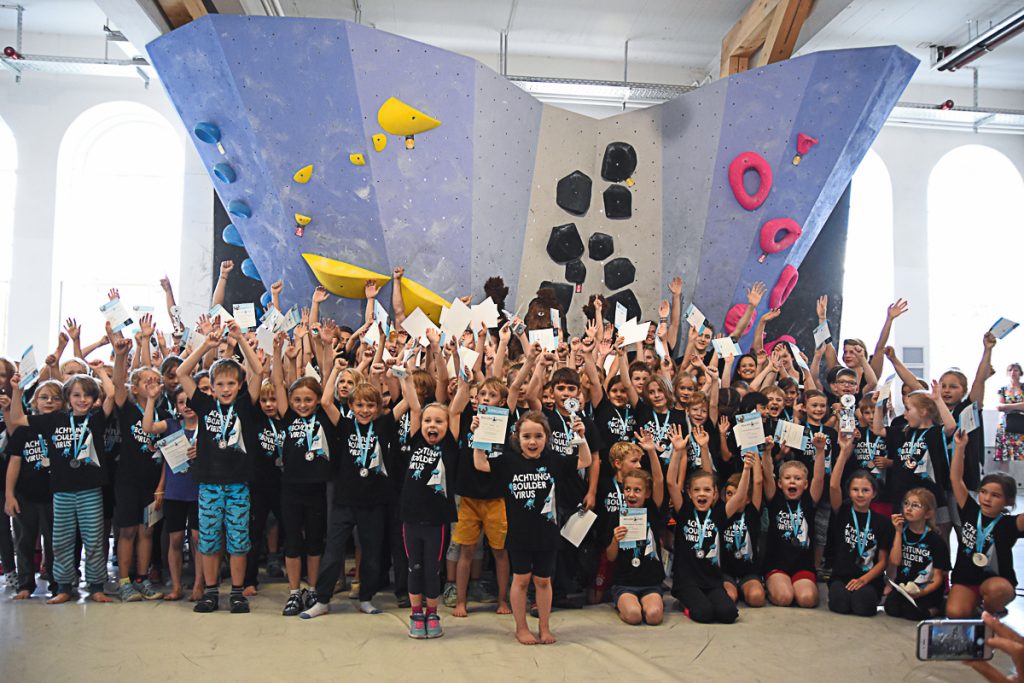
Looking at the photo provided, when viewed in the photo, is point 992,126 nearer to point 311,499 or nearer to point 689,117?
point 689,117

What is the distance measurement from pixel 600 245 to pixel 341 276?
8.19ft

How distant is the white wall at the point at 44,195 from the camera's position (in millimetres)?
9219

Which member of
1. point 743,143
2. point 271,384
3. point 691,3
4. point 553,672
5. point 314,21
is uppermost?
point 691,3

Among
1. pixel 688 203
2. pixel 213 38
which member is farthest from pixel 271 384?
pixel 688 203

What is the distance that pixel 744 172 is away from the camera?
7273 millimetres

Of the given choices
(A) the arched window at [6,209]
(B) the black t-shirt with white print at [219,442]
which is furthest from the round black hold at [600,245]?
(A) the arched window at [6,209]

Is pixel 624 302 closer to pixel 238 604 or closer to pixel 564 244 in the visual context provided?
pixel 564 244

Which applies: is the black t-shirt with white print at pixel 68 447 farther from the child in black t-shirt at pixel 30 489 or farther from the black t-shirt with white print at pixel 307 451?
the black t-shirt with white print at pixel 307 451

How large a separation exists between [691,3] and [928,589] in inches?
255

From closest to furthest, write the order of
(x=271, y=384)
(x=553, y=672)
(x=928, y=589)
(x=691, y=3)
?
(x=553, y=672), (x=928, y=589), (x=271, y=384), (x=691, y=3)

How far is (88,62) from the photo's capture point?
8.61 m

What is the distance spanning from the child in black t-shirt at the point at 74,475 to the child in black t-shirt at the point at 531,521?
2335 millimetres

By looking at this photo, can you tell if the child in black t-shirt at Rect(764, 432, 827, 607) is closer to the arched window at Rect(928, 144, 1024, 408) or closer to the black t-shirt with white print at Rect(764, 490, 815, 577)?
the black t-shirt with white print at Rect(764, 490, 815, 577)

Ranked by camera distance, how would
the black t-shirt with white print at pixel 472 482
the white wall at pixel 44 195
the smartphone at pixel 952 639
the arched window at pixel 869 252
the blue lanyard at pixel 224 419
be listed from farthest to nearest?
the arched window at pixel 869 252
the white wall at pixel 44 195
the blue lanyard at pixel 224 419
the black t-shirt with white print at pixel 472 482
the smartphone at pixel 952 639
